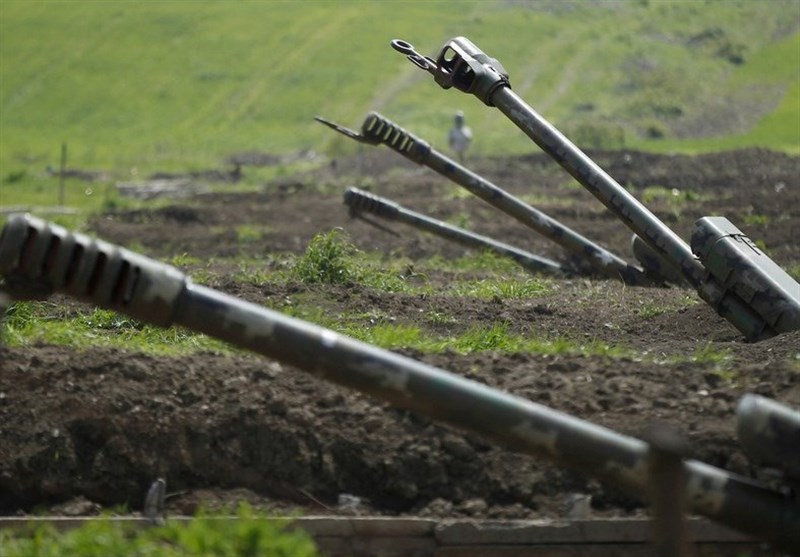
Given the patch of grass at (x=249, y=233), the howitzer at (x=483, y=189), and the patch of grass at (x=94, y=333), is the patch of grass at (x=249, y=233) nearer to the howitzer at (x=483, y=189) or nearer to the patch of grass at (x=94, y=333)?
the howitzer at (x=483, y=189)

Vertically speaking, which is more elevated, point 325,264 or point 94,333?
point 94,333

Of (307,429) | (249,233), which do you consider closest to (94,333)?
(307,429)

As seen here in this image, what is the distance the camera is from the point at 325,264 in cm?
1605

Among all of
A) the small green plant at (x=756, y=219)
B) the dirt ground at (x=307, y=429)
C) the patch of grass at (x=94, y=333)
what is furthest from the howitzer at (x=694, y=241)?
the small green plant at (x=756, y=219)

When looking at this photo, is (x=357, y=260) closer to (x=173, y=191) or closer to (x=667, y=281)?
(x=667, y=281)

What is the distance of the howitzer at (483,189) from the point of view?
1705 centimetres

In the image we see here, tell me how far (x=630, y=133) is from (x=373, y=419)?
42.5 m

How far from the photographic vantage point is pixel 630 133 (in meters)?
51.4

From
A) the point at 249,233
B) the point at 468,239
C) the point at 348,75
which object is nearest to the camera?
the point at 468,239

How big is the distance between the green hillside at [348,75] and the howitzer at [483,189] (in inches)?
1025

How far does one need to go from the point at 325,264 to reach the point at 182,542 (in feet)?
28.3

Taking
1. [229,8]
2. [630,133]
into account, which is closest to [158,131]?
[229,8]

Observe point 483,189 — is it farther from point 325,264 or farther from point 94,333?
point 94,333

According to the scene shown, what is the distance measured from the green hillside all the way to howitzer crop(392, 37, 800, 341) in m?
29.8
